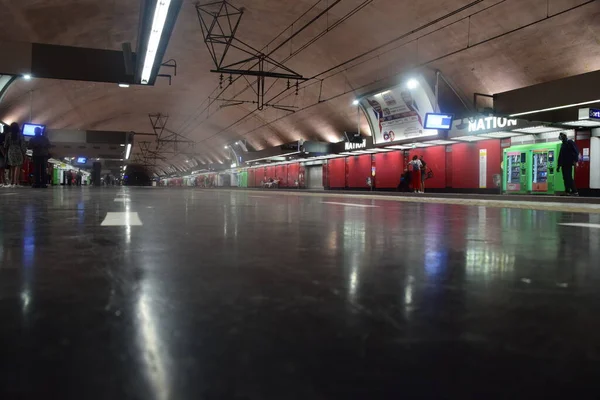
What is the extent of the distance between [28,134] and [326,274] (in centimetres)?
3257

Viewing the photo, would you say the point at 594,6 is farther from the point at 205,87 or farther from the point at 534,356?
the point at 205,87

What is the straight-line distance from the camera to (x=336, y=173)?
3447 centimetres

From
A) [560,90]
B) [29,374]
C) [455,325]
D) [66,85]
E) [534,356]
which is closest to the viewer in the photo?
[29,374]

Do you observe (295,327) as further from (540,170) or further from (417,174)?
(417,174)

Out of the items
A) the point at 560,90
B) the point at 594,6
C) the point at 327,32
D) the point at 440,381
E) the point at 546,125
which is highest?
the point at 327,32

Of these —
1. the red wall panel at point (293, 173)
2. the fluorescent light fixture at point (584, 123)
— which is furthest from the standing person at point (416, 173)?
the red wall panel at point (293, 173)

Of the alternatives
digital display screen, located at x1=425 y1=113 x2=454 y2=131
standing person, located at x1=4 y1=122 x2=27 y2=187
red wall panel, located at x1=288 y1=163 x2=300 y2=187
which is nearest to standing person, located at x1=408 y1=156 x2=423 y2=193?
digital display screen, located at x1=425 y1=113 x2=454 y2=131

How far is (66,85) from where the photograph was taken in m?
26.5

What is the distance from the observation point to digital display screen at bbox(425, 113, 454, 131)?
2052 centimetres

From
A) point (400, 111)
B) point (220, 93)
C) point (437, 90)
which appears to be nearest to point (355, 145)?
point (400, 111)

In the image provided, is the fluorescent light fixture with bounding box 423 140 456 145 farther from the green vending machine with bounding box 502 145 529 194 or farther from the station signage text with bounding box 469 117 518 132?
the green vending machine with bounding box 502 145 529 194

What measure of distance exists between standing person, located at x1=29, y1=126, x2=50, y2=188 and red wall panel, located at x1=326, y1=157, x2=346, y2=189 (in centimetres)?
2010

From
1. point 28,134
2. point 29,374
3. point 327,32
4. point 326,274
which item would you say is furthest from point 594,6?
point 28,134

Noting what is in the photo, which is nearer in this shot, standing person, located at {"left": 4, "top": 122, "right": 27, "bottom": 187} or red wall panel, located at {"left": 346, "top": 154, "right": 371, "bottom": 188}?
standing person, located at {"left": 4, "top": 122, "right": 27, "bottom": 187}
